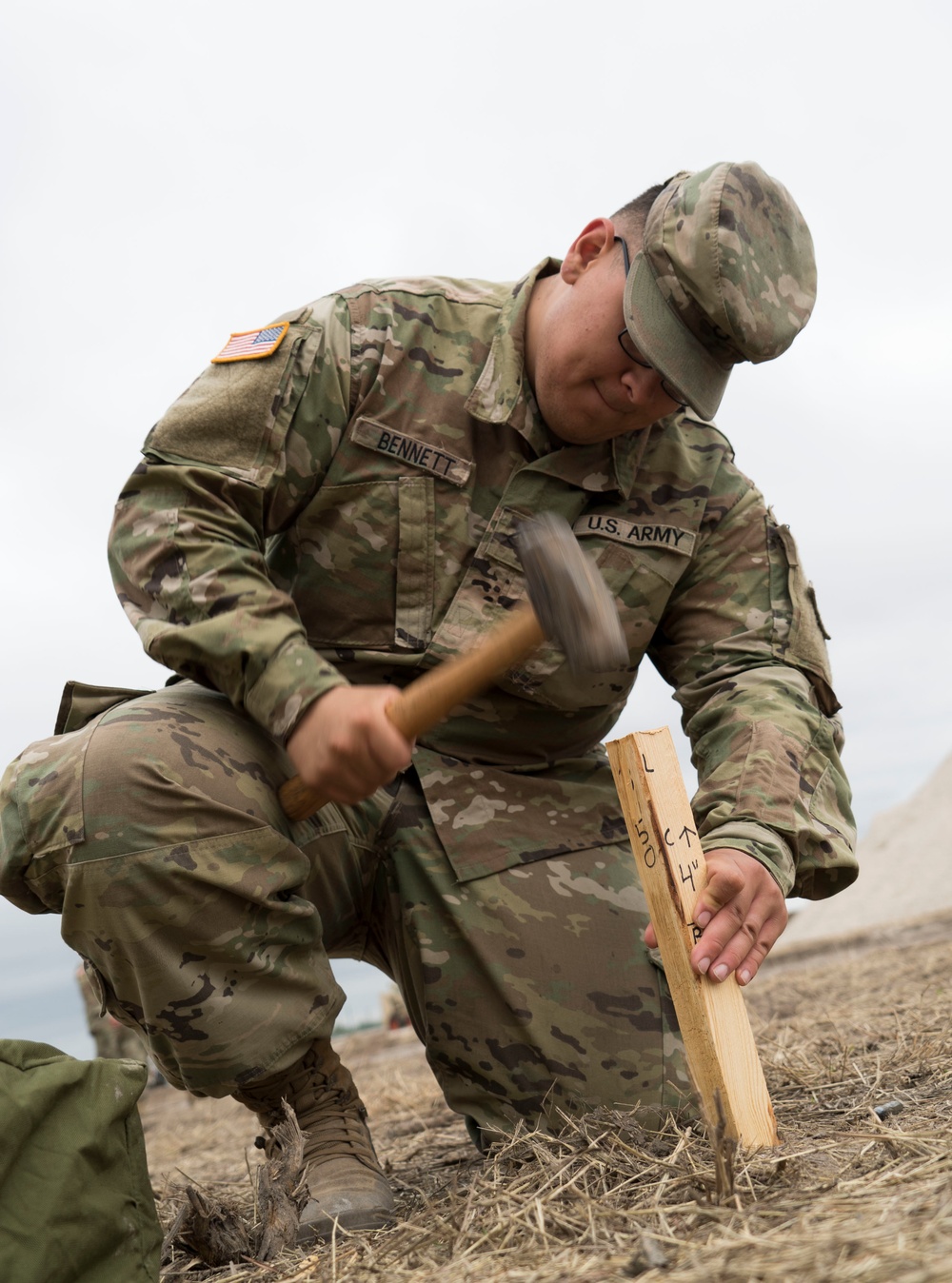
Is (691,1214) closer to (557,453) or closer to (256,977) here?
(256,977)

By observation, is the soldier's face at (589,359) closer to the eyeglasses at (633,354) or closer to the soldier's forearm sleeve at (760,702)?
the eyeglasses at (633,354)

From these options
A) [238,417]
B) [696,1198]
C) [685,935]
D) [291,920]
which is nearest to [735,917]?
[685,935]

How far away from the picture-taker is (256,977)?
2232 millimetres

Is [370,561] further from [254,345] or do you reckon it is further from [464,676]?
[464,676]

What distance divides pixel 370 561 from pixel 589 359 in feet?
2.07

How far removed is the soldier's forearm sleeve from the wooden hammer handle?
639mm

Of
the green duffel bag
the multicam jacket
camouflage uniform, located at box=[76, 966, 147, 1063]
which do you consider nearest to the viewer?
the green duffel bag

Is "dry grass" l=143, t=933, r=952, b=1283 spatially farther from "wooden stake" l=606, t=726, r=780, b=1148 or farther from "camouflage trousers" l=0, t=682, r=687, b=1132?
"camouflage trousers" l=0, t=682, r=687, b=1132

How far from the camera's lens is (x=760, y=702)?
2.61m

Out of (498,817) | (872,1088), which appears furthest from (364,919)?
(872,1088)

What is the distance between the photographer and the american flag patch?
2.49m

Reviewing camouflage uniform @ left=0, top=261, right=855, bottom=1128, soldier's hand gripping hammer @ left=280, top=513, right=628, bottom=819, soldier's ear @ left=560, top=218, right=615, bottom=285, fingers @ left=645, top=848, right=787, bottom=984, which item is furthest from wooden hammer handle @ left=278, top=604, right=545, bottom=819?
soldier's ear @ left=560, top=218, right=615, bottom=285

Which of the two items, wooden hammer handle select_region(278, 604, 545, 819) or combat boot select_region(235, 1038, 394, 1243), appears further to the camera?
combat boot select_region(235, 1038, 394, 1243)

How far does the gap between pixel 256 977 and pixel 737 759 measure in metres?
1.04
